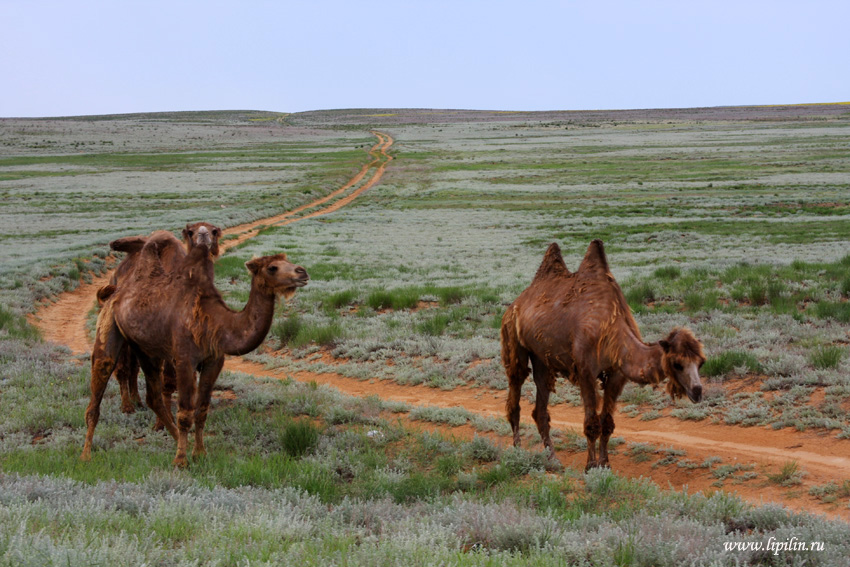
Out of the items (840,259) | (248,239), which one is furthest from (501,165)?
(840,259)

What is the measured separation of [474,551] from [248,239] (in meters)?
25.4

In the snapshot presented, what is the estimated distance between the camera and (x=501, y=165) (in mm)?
67250

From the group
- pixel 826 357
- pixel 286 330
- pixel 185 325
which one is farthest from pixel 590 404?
pixel 286 330

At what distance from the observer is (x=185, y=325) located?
24.7 ft

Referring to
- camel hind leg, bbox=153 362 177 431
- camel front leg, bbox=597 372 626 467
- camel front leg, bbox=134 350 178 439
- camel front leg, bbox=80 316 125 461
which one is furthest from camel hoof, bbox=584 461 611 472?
camel front leg, bbox=80 316 125 461

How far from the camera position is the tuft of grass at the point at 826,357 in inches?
390

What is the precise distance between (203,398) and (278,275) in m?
1.76

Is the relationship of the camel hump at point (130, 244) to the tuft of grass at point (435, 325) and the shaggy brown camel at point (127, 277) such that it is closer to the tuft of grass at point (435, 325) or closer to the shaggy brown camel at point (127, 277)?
the shaggy brown camel at point (127, 277)

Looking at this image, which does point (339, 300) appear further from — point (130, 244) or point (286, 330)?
point (130, 244)

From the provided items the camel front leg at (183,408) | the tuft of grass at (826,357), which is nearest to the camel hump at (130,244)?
the camel front leg at (183,408)

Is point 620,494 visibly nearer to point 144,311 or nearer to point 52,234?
point 144,311

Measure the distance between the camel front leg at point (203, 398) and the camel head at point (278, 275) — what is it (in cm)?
120

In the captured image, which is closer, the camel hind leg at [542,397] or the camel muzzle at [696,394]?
the camel muzzle at [696,394]

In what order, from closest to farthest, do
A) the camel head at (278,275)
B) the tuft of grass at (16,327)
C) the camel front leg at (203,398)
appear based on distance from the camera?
the camel head at (278,275), the camel front leg at (203,398), the tuft of grass at (16,327)
